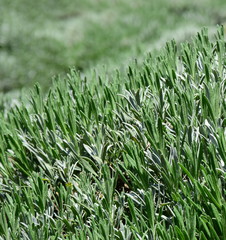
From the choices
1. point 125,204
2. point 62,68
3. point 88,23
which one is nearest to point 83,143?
point 125,204

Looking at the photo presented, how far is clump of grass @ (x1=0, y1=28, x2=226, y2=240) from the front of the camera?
2084mm

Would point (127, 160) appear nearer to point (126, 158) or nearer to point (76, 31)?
point (126, 158)

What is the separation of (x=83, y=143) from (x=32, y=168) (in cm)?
38

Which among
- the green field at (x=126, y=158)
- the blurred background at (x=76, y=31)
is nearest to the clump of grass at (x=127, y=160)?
the green field at (x=126, y=158)

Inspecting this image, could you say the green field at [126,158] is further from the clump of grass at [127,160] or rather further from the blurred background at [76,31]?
the blurred background at [76,31]

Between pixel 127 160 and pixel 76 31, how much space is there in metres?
13.2

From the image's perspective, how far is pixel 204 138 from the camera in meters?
2.43

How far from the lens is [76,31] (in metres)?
15.2

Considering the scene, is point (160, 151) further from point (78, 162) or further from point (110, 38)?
point (110, 38)

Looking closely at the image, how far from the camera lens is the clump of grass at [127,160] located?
2.08 m

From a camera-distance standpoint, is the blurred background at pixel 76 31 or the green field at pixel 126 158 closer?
the green field at pixel 126 158

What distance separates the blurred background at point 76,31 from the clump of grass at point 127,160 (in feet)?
18.3

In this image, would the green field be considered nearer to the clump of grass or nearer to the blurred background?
the clump of grass

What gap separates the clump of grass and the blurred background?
5.57 metres
